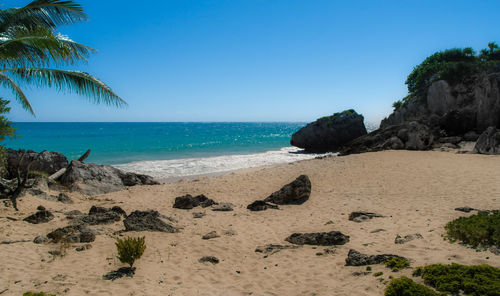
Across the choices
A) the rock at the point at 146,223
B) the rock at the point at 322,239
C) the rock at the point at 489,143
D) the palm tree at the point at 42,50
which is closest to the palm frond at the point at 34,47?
the palm tree at the point at 42,50

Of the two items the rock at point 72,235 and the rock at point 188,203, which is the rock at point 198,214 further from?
the rock at point 72,235

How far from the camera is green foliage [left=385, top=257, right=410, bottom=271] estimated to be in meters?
5.38

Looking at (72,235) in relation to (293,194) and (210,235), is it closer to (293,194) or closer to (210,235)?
(210,235)

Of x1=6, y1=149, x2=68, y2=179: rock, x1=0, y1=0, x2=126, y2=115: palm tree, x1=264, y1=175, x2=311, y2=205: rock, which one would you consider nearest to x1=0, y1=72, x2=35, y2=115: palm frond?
x1=0, y1=0, x2=126, y2=115: palm tree

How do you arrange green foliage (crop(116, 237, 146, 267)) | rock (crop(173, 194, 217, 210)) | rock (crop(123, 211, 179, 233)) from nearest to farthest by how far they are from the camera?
1. green foliage (crop(116, 237, 146, 267))
2. rock (crop(123, 211, 179, 233))
3. rock (crop(173, 194, 217, 210))

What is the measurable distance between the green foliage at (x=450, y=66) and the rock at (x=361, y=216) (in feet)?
123

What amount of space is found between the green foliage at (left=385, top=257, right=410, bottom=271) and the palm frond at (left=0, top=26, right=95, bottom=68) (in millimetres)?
8816

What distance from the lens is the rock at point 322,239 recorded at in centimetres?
763

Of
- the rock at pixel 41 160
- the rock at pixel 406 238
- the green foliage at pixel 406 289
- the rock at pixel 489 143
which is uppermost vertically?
the rock at pixel 489 143

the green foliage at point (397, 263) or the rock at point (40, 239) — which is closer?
the green foliage at point (397, 263)

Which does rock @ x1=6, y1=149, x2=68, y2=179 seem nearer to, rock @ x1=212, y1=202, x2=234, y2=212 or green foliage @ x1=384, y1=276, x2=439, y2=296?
rock @ x1=212, y1=202, x2=234, y2=212

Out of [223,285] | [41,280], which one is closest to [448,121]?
[223,285]

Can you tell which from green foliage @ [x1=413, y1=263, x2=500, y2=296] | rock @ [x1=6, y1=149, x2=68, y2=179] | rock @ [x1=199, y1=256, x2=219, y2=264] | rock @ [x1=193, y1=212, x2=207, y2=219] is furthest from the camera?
rock @ [x1=6, y1=149, x2=68, y2=179]

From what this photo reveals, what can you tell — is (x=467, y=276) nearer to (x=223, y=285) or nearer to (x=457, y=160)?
(x=223, y=285)
